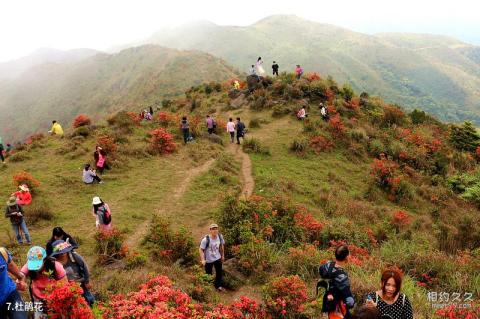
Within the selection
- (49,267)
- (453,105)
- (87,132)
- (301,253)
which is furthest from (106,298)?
(453,105)

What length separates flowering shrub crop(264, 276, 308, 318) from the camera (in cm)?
691

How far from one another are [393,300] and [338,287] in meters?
0.84

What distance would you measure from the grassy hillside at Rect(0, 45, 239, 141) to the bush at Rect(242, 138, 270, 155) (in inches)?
2077

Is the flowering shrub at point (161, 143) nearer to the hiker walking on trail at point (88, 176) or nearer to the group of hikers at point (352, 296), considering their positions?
the hiker walking on trail at point (88, 176)

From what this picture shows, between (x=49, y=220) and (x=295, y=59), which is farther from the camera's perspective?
(x=295, y=59)

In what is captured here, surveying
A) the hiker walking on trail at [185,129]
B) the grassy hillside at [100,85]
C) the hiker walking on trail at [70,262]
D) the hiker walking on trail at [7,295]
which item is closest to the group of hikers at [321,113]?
the hiker walking on trail at [185,129]

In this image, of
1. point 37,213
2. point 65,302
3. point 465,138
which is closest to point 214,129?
point 37,213

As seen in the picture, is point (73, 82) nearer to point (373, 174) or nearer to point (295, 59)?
point (295, 59)

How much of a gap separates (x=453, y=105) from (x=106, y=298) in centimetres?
16808

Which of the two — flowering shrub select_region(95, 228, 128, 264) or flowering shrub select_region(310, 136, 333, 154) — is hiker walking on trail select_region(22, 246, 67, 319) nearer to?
flowering shrub select_region(95, 228, 128, 264)

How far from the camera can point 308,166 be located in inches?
829

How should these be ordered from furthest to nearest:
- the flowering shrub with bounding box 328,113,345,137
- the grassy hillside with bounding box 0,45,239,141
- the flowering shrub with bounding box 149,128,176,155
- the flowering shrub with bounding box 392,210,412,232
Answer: the grassy hillside with bounding box 0,45,239,141 < the flowering shrub with bounding box 328,113,345,137 < the flowering shrub with bounding box 149,128,176,155 < the flowering shrub with bounding box 392,210,412,232

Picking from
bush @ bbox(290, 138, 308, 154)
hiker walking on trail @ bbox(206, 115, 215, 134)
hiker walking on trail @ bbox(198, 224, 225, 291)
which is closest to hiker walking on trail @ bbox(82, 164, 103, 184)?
hiker walking on trail @ bbox(206, 115, 215, 134)

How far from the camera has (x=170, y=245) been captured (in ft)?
34.7
